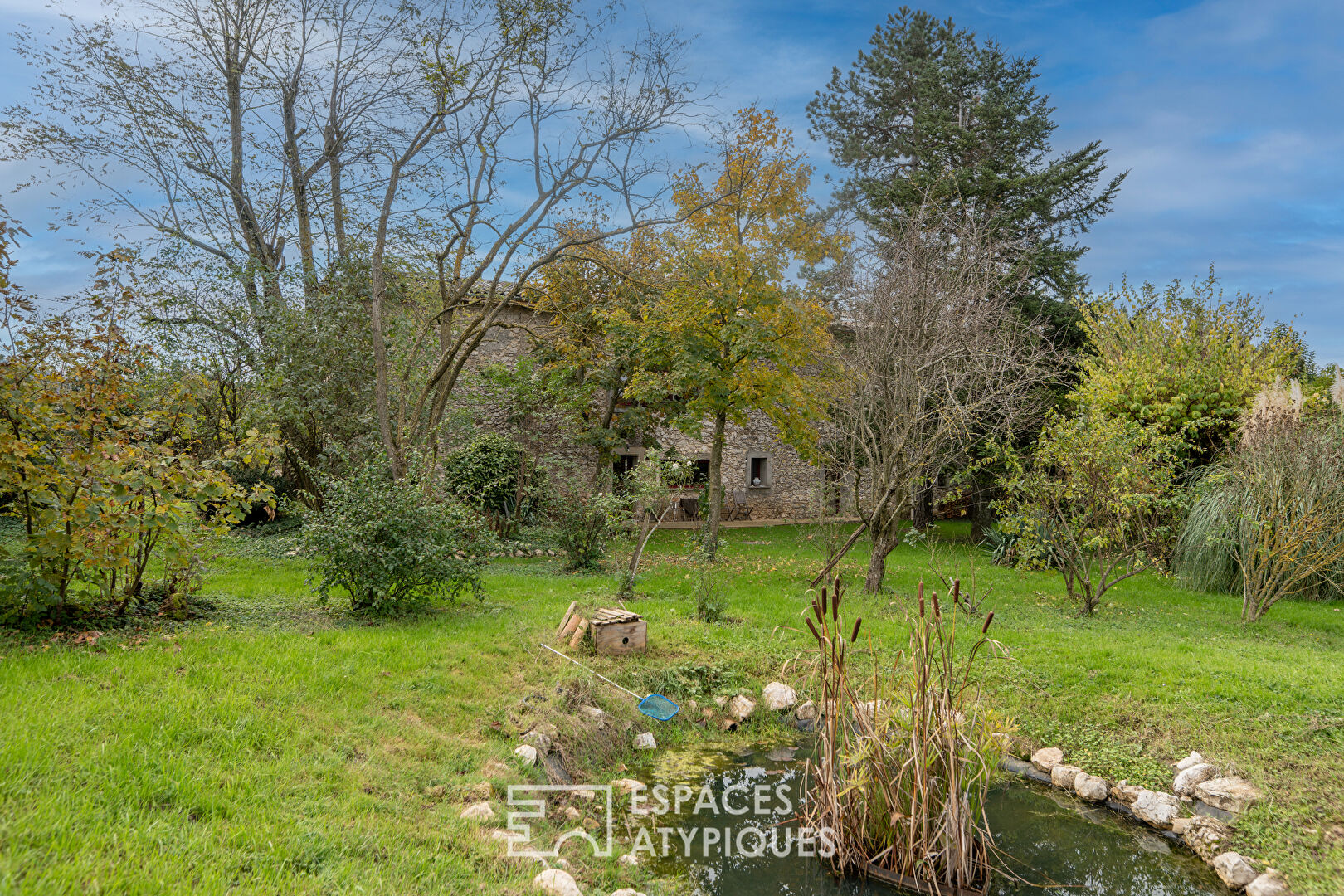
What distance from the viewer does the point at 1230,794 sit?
4668 mm

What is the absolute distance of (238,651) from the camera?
5.21 m

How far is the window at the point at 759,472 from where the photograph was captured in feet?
70.9

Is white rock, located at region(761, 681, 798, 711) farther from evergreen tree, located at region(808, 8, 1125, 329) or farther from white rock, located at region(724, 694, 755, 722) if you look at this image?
evergreen tree, located at region(808, 8, 1125, 329)

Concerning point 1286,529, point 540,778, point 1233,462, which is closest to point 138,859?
point 540,778

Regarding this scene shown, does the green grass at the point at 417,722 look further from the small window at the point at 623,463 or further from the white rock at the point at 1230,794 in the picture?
the small window at the point at 623,463

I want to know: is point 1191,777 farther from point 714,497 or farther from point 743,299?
point 743,299

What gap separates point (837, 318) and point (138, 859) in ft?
49.6

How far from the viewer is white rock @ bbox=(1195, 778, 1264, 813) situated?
15.0ft

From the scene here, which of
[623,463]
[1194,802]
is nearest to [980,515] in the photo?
[623,463]

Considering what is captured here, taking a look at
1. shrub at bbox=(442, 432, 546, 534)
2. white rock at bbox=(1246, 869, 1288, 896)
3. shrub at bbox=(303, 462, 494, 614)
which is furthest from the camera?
shrub at bbox=(442, 432, 546, 534)

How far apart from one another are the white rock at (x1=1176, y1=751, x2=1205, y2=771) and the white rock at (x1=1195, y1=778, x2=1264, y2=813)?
17 cm

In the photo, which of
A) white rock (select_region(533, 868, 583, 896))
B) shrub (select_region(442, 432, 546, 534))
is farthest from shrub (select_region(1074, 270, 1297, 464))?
white rock (select_region(533, 868, 583, 896))

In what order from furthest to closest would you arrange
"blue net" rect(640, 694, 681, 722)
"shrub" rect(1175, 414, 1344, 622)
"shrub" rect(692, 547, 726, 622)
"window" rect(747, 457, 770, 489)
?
1. "window" rect(747, 457, 770, 489)
2. "shrub" rect(1175, 414, 1344, 622)
3. "shrub" rect(692, 547, 726, 622)
4. "blue net" rect(640, 694, 681, 722)

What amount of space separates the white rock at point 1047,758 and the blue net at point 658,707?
2653 millimetres
